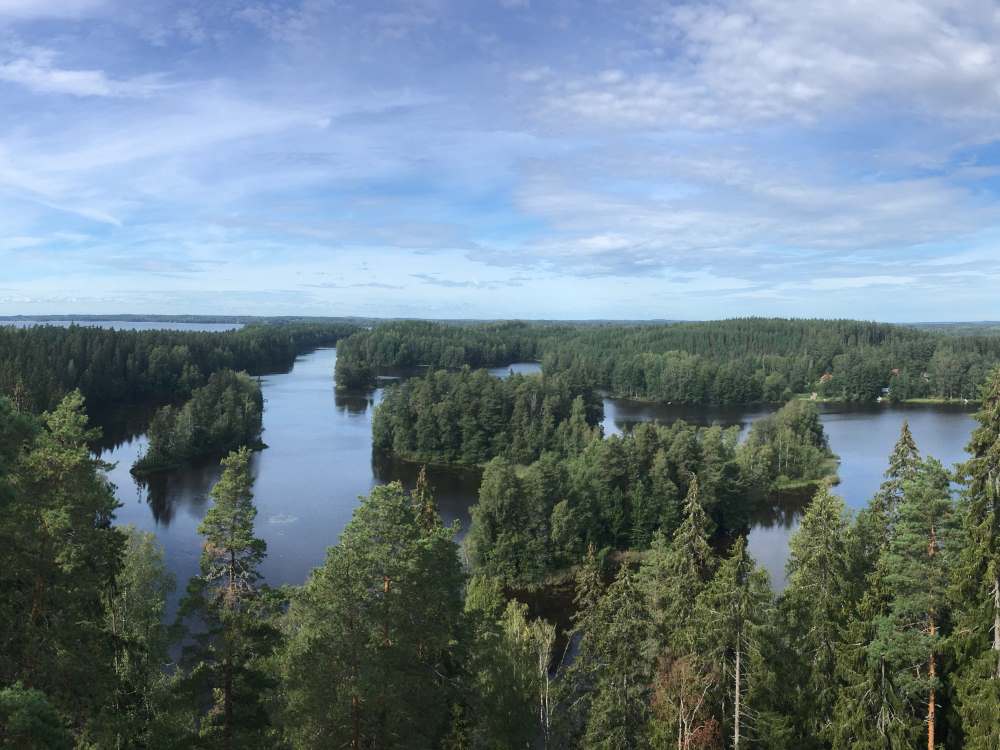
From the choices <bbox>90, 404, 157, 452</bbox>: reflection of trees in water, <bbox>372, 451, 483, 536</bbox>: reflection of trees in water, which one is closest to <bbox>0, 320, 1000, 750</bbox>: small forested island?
<bbox>372, 451, 483, 536</bbox>: reflection of trees in water

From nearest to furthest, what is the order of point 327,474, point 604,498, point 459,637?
point 459,637, point 604,498, point 327,474

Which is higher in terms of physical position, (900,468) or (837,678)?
(900,468)

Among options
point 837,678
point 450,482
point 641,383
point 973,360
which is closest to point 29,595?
point 837,678

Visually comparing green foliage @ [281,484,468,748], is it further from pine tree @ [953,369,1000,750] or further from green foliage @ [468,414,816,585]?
green foliage @ [468,414,816,585]

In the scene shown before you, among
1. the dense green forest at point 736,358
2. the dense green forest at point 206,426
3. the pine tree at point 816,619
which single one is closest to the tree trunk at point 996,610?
the pine tree at point 816,619

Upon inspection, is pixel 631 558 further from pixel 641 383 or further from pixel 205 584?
pixel 641 383

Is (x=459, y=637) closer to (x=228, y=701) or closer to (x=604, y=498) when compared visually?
(x=228, y=701)

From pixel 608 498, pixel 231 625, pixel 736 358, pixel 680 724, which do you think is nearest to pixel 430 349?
pixel 736 358
